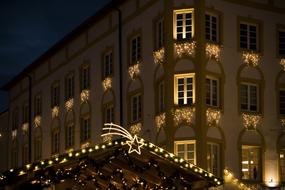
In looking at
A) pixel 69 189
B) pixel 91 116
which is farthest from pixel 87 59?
pixel 69 189

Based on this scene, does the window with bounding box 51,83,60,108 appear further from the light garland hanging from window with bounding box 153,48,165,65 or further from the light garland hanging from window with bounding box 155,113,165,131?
the light garland hanging from window with bounding box 155,113,165,131

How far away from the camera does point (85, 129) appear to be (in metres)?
41.9

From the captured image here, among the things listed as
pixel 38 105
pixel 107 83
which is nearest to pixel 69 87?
pixel 107 83

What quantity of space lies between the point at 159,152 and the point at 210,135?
521 inches

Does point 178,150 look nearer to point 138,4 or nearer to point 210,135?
point 210,135

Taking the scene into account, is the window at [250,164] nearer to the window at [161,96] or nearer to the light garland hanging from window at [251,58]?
the light garland hanging from window at [251,58]

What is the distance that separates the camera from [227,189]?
32.2m

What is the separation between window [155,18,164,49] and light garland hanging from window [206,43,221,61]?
6.50 feet

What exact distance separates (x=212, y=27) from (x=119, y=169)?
46.0ft

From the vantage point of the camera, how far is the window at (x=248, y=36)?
34.9 metres

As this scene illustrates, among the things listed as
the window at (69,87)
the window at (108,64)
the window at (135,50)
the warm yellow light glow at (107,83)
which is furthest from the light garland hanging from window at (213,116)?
the window at (69,87)

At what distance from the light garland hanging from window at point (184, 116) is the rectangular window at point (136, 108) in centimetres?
334

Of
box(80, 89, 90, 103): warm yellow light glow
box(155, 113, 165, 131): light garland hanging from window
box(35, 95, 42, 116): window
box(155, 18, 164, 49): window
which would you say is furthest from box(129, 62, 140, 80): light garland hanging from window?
box(35, 95, 42, 116): window

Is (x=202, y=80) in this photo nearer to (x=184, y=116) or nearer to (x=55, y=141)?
(x=184, y=116)
